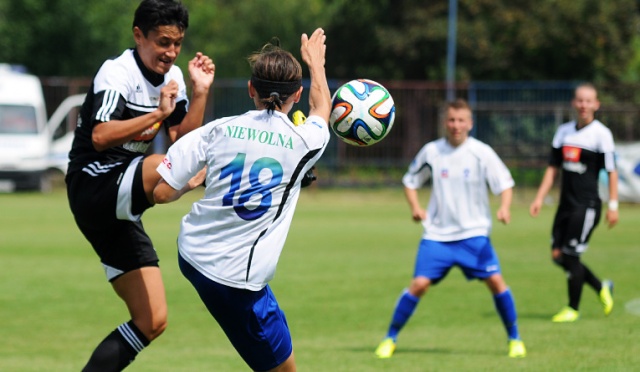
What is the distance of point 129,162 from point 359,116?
1312 mm

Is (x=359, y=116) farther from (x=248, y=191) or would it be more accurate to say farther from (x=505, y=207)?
(x=505, y=207)

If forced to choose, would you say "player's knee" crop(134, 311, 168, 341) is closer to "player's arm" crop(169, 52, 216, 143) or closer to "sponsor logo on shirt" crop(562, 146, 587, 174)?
"player's arm" crop(169, 52, 216, 143)

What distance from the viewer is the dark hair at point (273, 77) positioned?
5137mm

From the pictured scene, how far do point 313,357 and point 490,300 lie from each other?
3729mm

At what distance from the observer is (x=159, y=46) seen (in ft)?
19.3

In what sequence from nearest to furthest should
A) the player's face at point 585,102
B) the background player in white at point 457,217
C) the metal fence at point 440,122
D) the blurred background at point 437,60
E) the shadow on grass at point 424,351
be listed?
the shadow on grass at point 424,351
the background player in white at point 457,217
the player's face at point 585,102
the metal fence at point 440,122
the blurred background at point 437,60

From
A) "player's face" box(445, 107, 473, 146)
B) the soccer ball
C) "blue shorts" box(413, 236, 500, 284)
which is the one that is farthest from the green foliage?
the soccer ball

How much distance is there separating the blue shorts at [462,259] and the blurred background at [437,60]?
1837cm

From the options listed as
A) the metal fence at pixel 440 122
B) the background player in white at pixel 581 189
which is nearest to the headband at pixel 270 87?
the background player in white at pixel 581 189

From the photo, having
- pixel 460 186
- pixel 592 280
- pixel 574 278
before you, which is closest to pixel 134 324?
pixel 460 186

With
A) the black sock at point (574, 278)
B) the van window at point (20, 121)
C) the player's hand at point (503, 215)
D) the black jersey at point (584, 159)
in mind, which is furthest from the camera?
the van window at point (20, 121)

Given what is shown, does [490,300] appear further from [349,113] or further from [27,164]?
[27,164]

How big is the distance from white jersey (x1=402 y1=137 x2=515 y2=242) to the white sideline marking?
7.95 feet

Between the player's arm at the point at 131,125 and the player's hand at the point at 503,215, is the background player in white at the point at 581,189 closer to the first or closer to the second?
the player's hand at the point at 503,215
